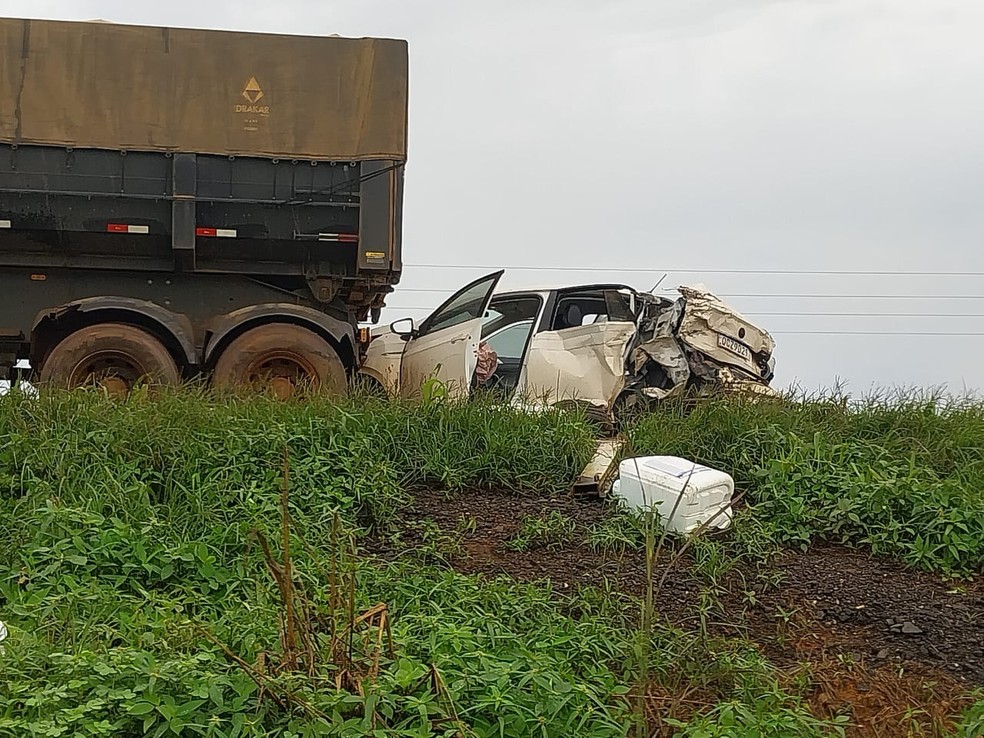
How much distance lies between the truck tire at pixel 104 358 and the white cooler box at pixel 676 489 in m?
3.81

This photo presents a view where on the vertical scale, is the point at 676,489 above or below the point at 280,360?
below

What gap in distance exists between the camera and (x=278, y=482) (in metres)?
5.76

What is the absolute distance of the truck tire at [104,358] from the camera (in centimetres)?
802

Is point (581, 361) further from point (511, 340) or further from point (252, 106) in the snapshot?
point (252, 106)

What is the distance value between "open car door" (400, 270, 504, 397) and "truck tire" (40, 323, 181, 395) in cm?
193

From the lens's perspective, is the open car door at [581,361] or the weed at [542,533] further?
the open car door at [581,361]

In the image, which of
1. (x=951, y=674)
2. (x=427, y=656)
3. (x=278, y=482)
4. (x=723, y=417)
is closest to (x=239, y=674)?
(x=427, y=656)

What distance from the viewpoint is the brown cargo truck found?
8.28 metres

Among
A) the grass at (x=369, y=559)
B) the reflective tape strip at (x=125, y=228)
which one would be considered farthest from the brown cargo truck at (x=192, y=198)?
the grass at (x=369, y=559)

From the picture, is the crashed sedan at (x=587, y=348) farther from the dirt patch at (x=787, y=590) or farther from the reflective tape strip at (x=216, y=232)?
the dirt patch at (x=787, y=590)

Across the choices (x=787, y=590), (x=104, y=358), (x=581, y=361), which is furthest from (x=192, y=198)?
(x=787, y=590)

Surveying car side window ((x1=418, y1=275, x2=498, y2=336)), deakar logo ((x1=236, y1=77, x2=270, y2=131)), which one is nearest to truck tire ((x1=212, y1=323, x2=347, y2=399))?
car side window ((x1=418, y1=275, x2=498, y2=336))

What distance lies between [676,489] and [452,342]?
360 cm

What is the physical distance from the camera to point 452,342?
8984 mm
